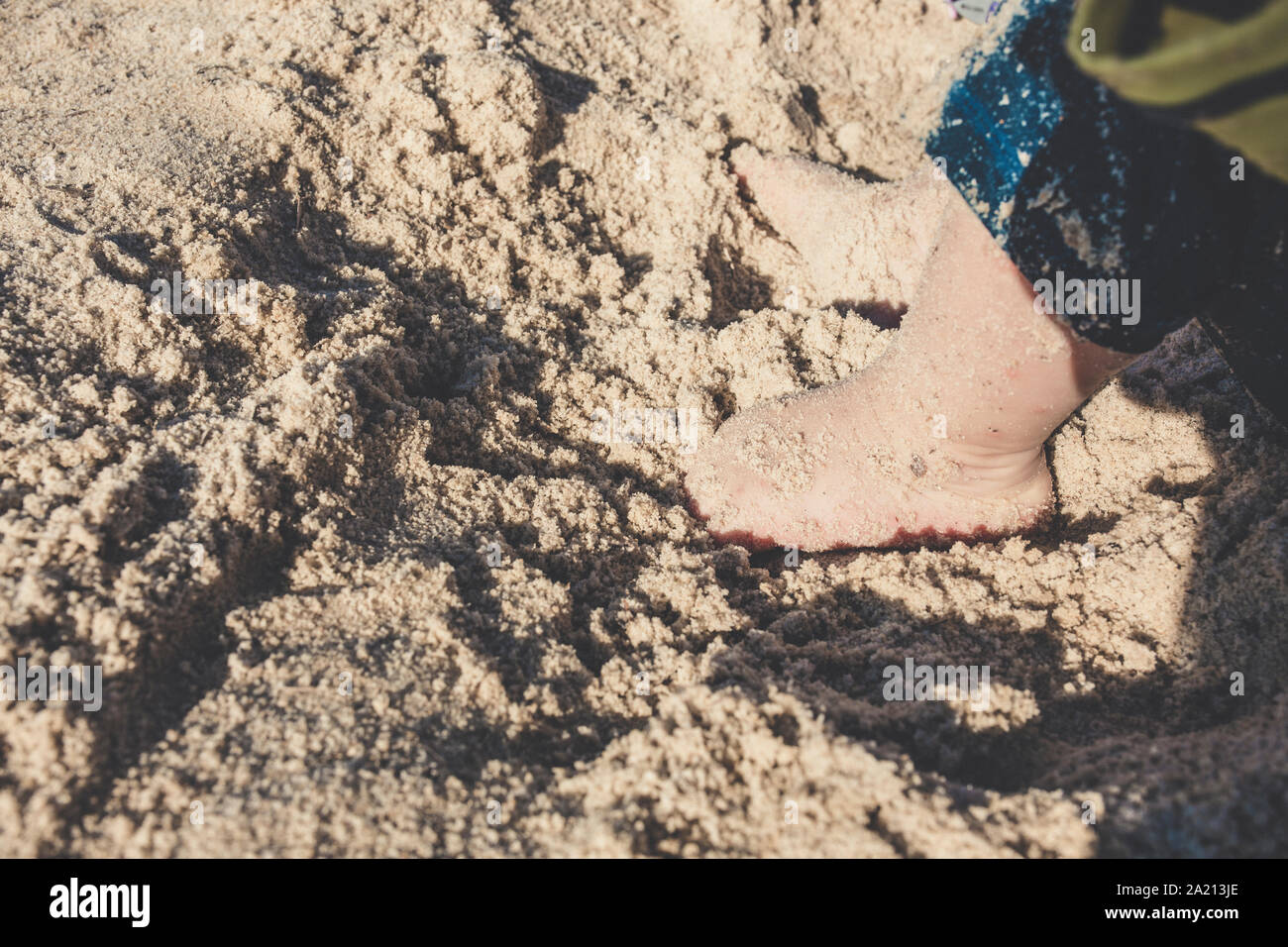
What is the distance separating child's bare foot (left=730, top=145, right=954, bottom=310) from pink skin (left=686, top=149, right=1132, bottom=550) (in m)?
0.34

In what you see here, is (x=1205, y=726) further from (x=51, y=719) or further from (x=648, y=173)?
(x=648, y=173)

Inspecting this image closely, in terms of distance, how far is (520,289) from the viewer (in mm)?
1866

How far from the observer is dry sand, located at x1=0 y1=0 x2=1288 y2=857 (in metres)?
0.94

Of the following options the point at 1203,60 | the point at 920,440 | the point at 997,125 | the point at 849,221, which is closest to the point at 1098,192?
the point at 997,125

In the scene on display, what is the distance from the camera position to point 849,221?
2.02 metres

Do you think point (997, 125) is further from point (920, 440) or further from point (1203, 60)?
point (920, 440)

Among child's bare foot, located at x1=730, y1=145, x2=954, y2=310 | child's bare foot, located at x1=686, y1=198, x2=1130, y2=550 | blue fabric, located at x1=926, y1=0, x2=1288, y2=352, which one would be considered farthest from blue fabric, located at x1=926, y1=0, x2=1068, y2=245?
child's bare foot, located at x1=730, y1=145, x2=954, y2=310

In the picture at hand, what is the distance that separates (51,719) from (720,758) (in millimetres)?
839

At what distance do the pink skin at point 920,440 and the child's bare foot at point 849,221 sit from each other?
0.34 metres

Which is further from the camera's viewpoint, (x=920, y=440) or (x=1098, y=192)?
(x=920, y=440)

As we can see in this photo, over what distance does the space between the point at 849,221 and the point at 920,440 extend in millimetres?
770

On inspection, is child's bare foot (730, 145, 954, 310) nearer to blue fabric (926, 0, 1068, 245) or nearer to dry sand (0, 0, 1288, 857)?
dry sand (0, 0, 1288, 857)

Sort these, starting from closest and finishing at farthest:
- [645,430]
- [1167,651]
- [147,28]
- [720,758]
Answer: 1. [720,758]
2. [1167,651]
3. [645,430]
4. [147,28]
